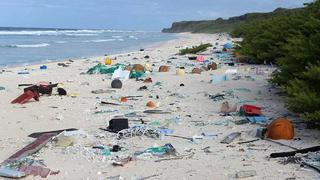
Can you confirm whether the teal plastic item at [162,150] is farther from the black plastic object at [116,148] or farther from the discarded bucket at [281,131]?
the discarded bucket at [281,131]

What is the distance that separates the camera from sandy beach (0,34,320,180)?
4.58 meters

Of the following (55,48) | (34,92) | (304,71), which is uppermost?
(304,71)

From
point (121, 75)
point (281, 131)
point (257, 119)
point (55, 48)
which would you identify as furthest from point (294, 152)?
point (55, 48)

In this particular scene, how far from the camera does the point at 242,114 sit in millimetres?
6988

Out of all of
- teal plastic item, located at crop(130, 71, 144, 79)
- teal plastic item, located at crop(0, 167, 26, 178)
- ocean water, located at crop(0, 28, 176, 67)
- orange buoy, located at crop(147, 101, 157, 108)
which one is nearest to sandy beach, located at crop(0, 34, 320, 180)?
orange buoy, located at crop(147, 101, 157, 108)

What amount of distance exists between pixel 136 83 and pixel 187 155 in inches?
255

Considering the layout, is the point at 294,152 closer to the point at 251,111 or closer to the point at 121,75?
the point at 251,111

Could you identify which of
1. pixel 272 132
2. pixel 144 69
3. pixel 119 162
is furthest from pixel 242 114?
pixel 144 69

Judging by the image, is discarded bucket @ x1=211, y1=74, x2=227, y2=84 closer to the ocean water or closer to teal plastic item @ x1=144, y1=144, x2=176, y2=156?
teal plastic item @ x1=144, y1=144, x2=176, y2=156

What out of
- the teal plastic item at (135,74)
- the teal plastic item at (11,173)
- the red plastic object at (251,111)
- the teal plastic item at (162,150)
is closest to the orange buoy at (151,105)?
the red plastic object at (251,111)

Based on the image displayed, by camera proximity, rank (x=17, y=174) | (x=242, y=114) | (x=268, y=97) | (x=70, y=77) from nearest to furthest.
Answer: (x=17, y=174)
(x=242, y=114)
(x=268, y=97)
(x=70, y=77)

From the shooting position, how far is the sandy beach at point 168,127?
15.0ft

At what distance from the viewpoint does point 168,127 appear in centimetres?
651

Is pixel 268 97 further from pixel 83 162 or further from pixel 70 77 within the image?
pixel 70 77
